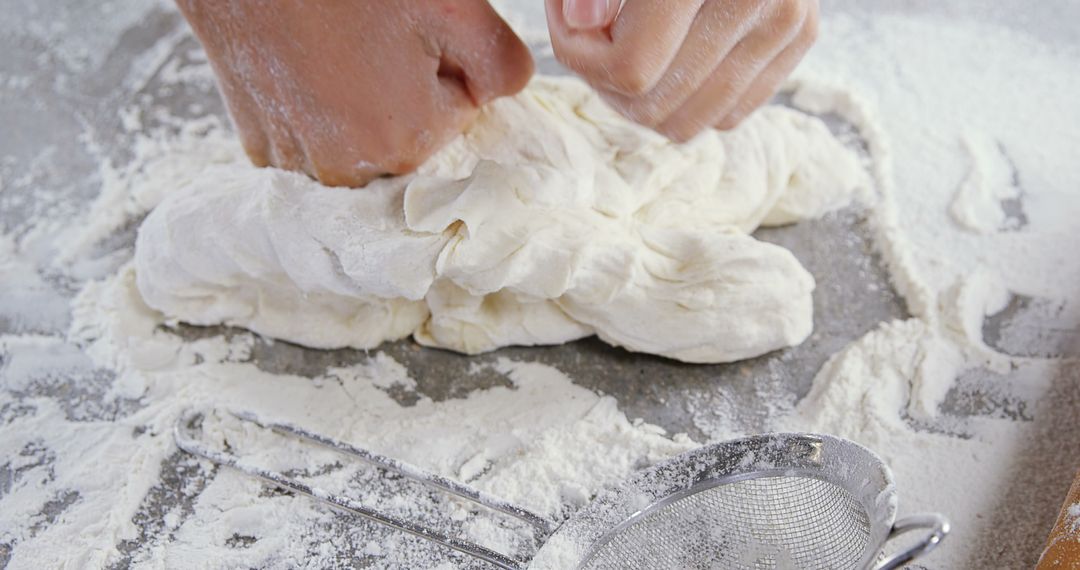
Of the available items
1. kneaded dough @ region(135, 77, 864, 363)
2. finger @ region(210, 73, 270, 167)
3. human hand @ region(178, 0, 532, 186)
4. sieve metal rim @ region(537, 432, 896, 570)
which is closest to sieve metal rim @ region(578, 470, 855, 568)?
sieve metal rim @ region(537, 432, 896, 570)

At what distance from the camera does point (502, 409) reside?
1.39 m

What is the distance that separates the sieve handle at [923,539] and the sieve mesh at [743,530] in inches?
4.6

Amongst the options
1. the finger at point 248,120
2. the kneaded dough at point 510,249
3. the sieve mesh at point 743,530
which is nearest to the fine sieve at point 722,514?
the sieve mesh at point 743,530

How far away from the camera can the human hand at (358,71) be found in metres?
1.30

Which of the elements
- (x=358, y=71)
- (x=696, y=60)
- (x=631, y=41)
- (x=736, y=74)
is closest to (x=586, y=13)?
(x=631, y=41)

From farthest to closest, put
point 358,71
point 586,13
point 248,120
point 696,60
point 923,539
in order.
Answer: point 248,120
point 358,71
point 696,60
point 586,13
point 923,539

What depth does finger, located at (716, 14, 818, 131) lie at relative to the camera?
1310 millimetres

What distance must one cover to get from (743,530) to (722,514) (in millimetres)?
31

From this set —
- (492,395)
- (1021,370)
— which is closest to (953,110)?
(1021,370)

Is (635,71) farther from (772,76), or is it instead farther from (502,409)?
(502,409)

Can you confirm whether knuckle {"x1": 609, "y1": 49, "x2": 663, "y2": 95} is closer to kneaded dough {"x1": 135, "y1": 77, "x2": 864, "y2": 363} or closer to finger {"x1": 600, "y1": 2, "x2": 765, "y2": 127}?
finger {"x1": 600, "y1": 2, "x2": 765, "y2": 127}

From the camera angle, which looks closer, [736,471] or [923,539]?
[923,539]

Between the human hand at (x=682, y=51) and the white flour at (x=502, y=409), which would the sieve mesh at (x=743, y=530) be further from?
the human hand at (x=682, y=51)

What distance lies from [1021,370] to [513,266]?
77cm
